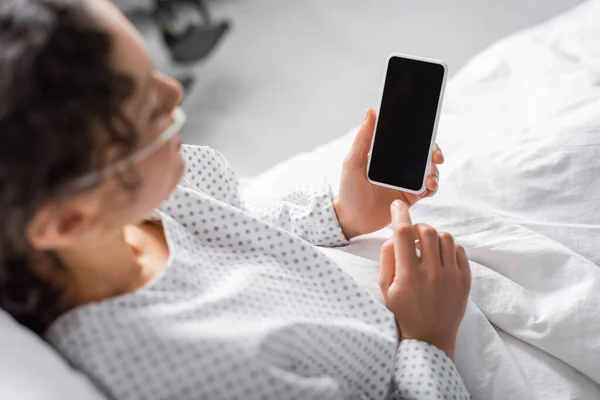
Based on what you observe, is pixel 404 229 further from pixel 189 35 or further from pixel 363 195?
pixel 189 35

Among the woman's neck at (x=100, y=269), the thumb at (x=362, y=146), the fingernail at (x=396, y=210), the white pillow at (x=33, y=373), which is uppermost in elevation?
the thumb at (x=362, y=146)

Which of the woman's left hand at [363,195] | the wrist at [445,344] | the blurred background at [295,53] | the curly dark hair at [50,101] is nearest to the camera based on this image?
the curly dark hair at [50,101]

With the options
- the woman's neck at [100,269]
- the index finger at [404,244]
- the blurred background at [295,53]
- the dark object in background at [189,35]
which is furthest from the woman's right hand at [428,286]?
the dark object in background at [189,35]

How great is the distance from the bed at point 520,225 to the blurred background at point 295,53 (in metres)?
0.62

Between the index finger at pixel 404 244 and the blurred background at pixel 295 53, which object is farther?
the blurred background at pixel 295 53

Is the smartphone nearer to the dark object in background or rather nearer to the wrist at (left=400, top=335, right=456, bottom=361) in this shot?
the wrist at (left=400, top=335, right=456, bottom=361)

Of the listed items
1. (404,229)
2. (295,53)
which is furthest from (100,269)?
(295,53)

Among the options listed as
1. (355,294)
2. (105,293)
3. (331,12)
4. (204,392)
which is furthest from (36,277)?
(331,12)

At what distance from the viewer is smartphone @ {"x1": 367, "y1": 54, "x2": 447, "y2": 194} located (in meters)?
0.82

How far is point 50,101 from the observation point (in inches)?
18.9

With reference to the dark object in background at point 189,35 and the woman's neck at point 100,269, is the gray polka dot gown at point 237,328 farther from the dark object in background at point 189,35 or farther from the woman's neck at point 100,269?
the dark object in background at point 189,35

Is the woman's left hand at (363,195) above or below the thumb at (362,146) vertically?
below

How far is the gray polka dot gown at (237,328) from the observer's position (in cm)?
60

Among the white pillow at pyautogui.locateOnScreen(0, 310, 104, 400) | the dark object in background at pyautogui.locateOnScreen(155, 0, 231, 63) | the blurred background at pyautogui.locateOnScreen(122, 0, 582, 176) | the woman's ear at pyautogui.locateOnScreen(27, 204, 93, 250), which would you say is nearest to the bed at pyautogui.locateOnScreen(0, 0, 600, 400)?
the white pillow at pyautogui.locateOnScreen(0, 310, 104, 400)
